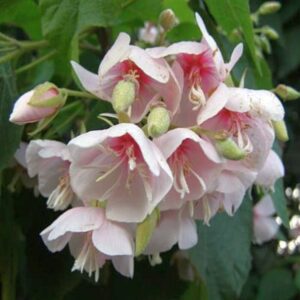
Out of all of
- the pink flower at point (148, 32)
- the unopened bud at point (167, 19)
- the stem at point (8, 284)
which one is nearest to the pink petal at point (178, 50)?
the unopened bud at point (167, 19)

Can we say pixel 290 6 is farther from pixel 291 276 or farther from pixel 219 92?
pixel 219 92

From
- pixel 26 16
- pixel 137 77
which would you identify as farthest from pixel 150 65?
pixel 26 16

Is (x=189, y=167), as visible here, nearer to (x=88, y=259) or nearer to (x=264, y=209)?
(x=88, y=259)

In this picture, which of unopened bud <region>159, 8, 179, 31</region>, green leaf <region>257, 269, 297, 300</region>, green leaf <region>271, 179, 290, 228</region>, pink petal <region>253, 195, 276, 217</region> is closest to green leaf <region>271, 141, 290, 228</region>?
green leaf <region>271, 179, 290, 228</region>

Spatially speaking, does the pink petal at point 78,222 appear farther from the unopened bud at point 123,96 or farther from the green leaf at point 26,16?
the green leaf at point 26,16

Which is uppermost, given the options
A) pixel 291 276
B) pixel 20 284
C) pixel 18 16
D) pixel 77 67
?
pixel 77 67

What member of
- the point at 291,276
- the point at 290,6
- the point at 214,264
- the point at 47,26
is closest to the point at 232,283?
the point at 214,264
